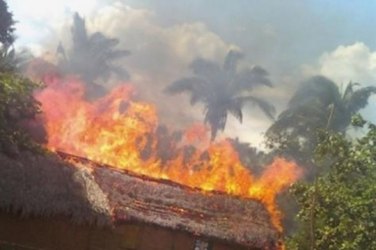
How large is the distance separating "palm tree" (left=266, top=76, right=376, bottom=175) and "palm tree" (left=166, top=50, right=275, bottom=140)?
17.7 feet

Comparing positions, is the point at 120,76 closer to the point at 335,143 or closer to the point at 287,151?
the point at 287,151

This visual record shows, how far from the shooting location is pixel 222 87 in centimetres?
4428

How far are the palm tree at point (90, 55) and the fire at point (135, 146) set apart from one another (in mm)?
3703

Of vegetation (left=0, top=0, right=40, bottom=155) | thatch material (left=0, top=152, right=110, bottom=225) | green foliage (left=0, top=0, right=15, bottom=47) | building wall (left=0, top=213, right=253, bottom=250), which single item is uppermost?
green foliage (left=0, top=0, right=15, bottom=47)

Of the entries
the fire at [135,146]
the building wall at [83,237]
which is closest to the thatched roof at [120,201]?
the building wall at [83,237]

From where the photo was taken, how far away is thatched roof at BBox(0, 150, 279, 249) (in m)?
18.5

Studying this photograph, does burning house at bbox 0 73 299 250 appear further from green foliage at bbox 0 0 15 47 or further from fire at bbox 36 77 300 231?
green foliage at bbox 0 0 15 47

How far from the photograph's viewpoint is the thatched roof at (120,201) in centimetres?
1850

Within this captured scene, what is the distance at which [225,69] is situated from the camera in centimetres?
4472

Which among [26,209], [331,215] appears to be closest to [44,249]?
[26,209]

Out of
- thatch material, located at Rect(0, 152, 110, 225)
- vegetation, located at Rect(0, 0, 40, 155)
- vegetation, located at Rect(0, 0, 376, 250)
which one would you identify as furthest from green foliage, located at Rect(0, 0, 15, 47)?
thatch material, located at Rect(0, 152, 110, 225)

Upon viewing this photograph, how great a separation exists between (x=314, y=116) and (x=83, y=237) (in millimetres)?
22381

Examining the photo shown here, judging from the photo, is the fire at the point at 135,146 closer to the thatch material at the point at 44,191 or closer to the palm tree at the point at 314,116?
the palm tree at the point at 314,116

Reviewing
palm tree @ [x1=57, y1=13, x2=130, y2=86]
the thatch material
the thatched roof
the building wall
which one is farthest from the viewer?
palm tree @ [x1=57, y1=13, x2=130, y2=86]
